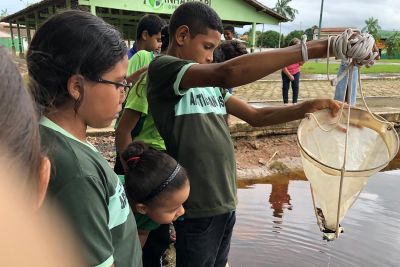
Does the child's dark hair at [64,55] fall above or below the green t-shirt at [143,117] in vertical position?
above

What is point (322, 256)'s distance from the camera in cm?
349

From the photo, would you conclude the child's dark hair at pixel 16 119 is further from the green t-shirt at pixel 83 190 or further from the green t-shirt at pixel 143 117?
the green t-shirt at pixel 143 117

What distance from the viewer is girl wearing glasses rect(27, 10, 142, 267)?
3.14 feet

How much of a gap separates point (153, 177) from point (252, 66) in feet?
2.18

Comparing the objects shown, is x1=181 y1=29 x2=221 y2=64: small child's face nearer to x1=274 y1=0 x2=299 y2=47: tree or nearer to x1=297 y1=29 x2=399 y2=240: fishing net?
x1=297 y1=29 x2=399 y2=240: fishing net

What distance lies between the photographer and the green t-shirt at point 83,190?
0.95 meters

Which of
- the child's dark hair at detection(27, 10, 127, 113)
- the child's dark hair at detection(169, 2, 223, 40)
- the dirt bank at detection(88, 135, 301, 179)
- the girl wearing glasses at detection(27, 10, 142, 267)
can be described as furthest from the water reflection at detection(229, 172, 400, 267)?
the child's dark hair at detection(27, 10, 127, 113)

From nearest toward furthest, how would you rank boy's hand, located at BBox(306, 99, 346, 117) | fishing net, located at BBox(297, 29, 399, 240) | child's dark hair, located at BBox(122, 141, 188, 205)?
fishing net, located at BBox(297, 29, 399, 240)
child's dark hair, located at BBox(122, 141, 188, 205)
boy's hand, located at BBox(306, 99, 346, 117)

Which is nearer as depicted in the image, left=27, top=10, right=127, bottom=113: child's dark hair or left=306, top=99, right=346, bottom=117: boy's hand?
left=27, top=10, right=127, bottom=113: child's dark hair

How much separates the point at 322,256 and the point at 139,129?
6.99 ft

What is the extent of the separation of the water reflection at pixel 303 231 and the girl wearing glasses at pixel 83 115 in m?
2.44

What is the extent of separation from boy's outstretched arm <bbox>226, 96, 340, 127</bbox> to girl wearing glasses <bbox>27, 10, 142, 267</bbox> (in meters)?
1.05

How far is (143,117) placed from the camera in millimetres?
2348

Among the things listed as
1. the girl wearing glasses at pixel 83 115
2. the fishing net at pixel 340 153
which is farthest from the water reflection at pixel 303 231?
the girl wearing glasses at pixel 83 115
